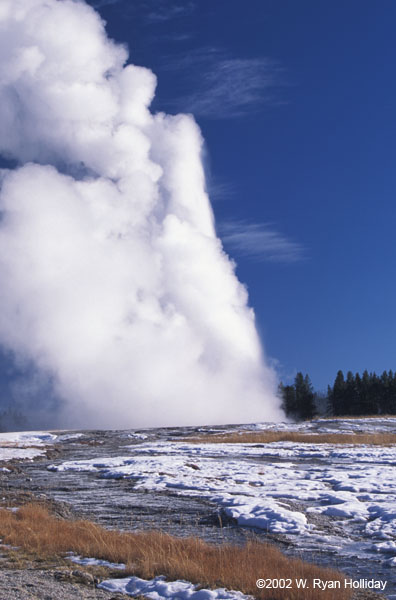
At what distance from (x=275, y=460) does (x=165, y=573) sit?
27293 mm

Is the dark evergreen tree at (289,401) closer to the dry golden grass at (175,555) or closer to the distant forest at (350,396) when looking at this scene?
the distant forest at (350,396)

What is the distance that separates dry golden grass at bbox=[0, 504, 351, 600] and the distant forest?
402 ft

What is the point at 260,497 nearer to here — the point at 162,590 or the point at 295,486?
the point at 295,486

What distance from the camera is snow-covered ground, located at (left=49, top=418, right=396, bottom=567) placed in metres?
15.3

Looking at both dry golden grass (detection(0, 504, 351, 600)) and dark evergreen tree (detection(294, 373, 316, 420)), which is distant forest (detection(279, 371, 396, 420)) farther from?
dry golden grass (detection(0, 504, 351, 600))

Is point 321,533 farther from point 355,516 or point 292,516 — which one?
point 355,516

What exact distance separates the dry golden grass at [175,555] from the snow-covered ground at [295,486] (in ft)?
9.52

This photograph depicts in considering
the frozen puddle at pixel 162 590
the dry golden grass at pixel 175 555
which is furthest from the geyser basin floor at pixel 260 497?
the frozen puddle at pixel 162 590

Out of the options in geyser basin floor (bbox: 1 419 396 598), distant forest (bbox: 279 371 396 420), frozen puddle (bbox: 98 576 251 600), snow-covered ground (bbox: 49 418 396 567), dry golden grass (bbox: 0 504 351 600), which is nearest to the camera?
frozen puddle (bbox: 98 576 251 600)

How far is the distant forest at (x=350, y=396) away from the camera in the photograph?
5064 inches

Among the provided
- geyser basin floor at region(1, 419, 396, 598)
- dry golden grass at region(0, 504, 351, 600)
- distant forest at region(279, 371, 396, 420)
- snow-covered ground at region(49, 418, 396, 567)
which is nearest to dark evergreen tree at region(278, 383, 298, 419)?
distant forest at region(279, 371, 396, 420)

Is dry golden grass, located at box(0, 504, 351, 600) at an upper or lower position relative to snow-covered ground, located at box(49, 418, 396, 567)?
upper

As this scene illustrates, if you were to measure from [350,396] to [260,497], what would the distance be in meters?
118

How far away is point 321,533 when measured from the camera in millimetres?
15203
